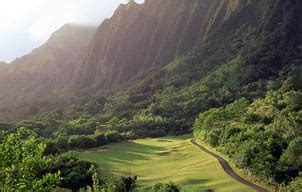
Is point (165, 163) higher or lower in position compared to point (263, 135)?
lower

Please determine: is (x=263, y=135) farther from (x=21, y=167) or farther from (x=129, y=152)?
(x=21, y=167)

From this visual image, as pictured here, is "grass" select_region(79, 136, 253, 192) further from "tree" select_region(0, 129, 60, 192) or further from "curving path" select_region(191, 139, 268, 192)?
"tree" select_region(0, 129, 60, 192)

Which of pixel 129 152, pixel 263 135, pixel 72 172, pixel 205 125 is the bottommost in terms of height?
pixel 72 172

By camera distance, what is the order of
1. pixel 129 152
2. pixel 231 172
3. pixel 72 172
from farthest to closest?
pixel 129 152 → pixel 231 172 → pixel 72 172

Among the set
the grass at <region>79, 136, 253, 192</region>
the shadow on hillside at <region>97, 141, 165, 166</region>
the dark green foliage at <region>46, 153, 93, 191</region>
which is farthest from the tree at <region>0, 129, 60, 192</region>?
the shadow on hillside at <region>97, 141, 165, 166</region>

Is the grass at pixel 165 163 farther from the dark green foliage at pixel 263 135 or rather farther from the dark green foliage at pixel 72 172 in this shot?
the dark green foliage at pixel 72 172

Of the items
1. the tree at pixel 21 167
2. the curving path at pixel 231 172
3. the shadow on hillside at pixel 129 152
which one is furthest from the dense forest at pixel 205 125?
the shadow on hillside at pixel 129 152

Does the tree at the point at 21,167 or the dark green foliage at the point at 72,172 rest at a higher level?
the tree at the point at 21,167

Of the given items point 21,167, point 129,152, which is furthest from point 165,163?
point 21,167

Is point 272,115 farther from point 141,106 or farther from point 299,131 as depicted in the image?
point 141,106
